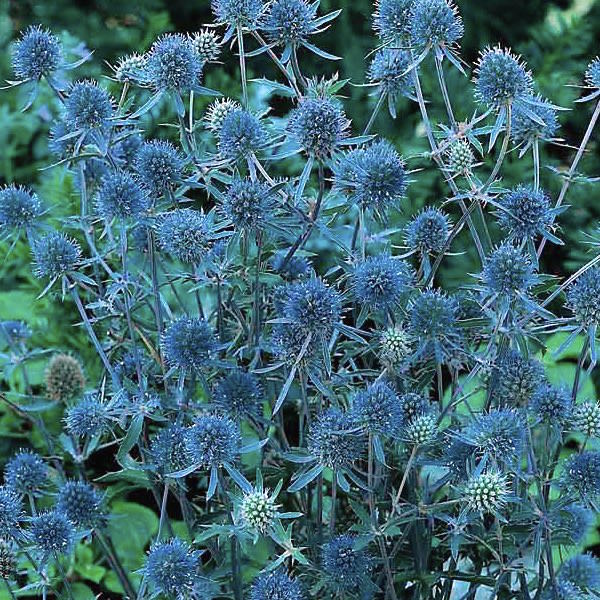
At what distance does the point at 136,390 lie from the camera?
1.30 meters

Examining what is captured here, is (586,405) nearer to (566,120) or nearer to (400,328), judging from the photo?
(400,328)

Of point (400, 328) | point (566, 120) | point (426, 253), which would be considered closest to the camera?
point (400, 328)

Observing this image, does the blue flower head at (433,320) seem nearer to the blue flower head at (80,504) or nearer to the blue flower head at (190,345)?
the blue flower head at (190,345)

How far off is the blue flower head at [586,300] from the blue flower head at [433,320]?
0.49ft

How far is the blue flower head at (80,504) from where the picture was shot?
4.49 ft

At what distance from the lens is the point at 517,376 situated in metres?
1.25

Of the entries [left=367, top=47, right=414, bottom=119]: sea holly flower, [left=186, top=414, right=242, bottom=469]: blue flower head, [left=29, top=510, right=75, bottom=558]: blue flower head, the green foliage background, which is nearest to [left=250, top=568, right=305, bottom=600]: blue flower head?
[left=186, top=414, right=242, bottom=469]: blue flower head

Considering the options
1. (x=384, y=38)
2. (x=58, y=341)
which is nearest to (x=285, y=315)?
(x=384, y=38)

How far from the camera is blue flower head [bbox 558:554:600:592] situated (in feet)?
4.67

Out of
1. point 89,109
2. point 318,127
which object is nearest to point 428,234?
point 318,127

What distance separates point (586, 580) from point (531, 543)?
0.35 ft

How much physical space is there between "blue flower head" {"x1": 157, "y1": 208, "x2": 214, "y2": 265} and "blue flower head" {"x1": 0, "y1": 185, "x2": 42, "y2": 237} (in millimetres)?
224

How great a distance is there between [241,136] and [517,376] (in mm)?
433

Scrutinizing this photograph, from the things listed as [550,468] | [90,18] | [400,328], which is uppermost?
[90,18]
